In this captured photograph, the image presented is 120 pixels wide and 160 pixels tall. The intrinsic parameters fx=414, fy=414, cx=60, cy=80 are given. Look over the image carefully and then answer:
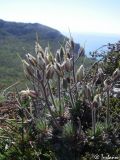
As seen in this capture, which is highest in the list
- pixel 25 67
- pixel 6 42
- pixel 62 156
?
pixel 25 67

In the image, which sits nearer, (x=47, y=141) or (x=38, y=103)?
(x=47, y=141)

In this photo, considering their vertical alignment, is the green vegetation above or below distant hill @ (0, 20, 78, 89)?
above

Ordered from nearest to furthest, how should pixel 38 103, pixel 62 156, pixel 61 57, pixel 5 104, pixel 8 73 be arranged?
pixel 62 156
pixel 61 57
pixel 38 103
pixel 5 104
pixel 8 73

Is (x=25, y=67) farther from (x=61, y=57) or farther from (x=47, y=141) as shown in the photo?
(x=47, y=141)

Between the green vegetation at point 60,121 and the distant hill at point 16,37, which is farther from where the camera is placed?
the distant hill at point 16,37

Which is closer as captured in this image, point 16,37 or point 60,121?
point 60,121

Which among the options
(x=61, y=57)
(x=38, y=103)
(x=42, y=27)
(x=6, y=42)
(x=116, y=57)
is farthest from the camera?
(x=42, y=27)

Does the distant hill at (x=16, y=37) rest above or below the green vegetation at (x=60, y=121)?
below

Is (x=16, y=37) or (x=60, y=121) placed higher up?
(x=60, y=121)

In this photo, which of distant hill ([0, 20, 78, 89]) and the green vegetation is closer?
the green vegetation

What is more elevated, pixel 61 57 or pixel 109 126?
pixel 61 57

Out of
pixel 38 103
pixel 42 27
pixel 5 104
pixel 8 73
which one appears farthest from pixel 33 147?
pixel 42 27
